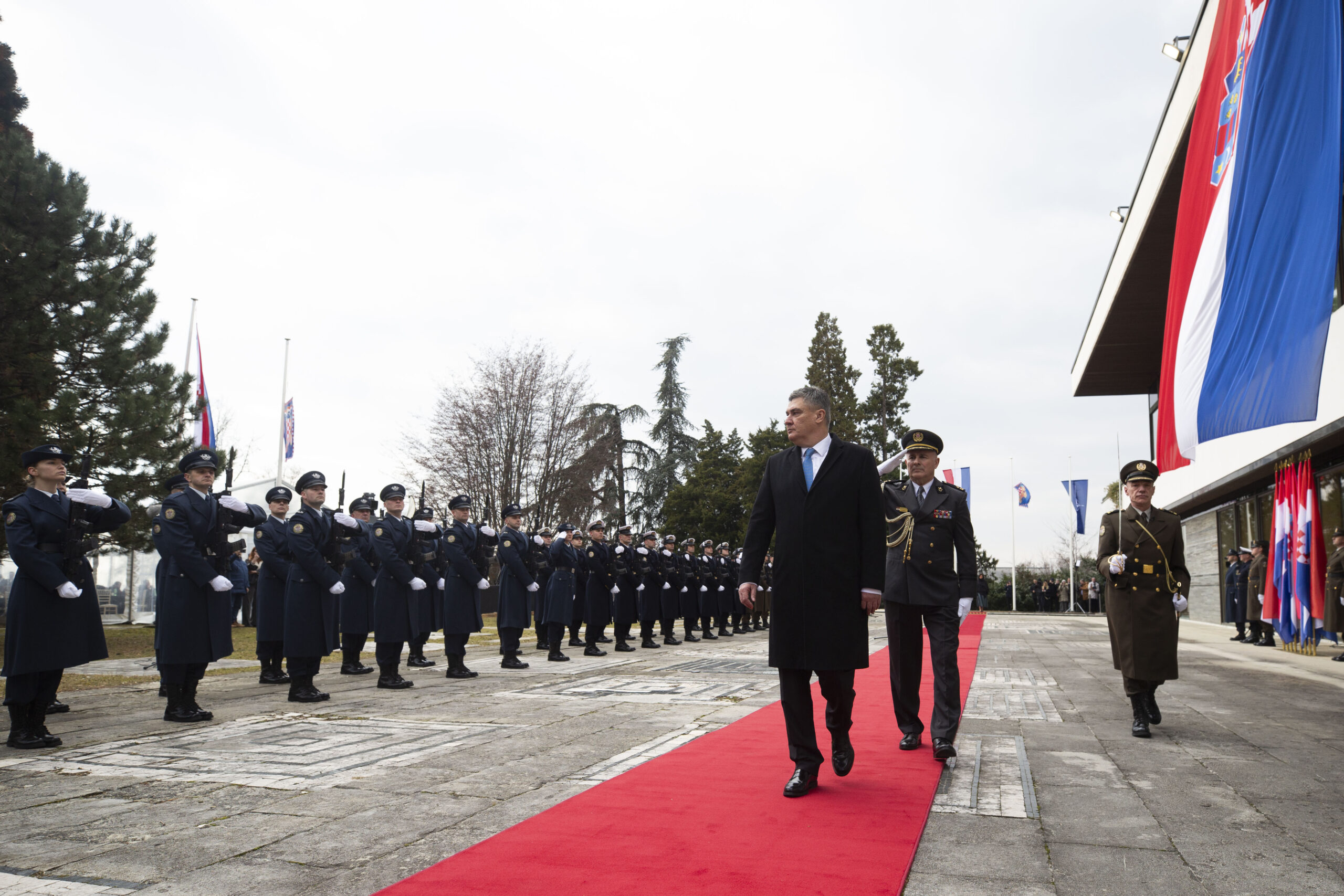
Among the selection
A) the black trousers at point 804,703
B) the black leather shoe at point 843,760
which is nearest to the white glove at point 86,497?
the black trousers at point 804,703

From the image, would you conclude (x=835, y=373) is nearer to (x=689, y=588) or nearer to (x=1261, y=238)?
(x=689, y=588)

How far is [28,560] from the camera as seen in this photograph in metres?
5.65

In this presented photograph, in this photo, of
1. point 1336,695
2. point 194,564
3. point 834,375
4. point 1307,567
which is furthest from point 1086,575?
point 194,564

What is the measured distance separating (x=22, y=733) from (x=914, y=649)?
5.57 m

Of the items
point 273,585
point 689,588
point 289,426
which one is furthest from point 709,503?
point 273,585

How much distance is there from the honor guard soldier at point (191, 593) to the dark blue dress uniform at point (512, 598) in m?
4.32

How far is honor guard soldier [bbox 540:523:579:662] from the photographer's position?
1198 cm

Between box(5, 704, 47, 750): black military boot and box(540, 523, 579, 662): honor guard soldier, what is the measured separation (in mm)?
6752

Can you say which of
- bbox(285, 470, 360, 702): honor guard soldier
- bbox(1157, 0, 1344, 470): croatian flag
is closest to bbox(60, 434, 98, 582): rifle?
bbox(285, 470, 360, 702): honor guard soldier

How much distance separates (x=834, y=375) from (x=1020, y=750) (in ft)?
122

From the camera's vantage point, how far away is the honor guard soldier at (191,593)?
643 centimetres

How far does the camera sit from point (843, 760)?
4492 mm

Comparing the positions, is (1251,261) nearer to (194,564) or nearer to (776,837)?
(776,837)

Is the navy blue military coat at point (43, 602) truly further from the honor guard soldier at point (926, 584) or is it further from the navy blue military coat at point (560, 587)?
the navy blue military coat at point (560, 587)
